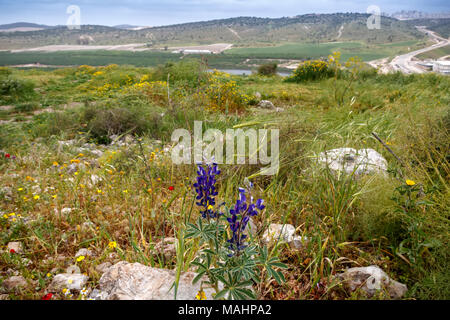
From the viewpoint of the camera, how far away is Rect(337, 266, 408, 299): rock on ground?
1592 mm

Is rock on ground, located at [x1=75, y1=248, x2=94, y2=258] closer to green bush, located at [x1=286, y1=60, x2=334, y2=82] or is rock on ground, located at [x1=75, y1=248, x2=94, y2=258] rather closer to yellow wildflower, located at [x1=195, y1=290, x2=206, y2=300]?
yellow wildflower, located at [x1=195, y1=290, x2=206, y2=300]

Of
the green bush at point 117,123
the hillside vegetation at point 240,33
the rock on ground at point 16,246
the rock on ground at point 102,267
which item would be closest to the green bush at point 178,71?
the green bush at point 117,123

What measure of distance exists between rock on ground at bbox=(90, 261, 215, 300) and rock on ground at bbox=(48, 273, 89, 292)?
0.69 feet

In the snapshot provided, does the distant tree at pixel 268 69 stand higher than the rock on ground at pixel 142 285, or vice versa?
the distant tree at pixel 268 69

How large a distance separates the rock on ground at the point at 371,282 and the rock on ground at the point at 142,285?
35.3 inches

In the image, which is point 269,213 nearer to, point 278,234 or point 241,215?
point 278,234

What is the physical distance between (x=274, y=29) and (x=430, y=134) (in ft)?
416

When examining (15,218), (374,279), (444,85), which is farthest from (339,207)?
(444,85)

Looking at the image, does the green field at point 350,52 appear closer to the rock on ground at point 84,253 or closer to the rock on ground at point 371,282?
the rock on ground at point 371,282

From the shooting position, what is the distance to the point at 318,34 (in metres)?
97.9

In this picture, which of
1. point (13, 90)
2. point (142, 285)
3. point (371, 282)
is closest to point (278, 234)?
point (371, 282)

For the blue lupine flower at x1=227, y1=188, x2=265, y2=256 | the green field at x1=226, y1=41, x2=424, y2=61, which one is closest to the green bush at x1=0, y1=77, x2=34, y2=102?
the blue lupine flower at x1=227, y1=188, x2=265, y2=256

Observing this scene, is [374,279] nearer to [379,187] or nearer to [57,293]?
[379,187]

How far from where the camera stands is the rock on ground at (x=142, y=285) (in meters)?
1.38
